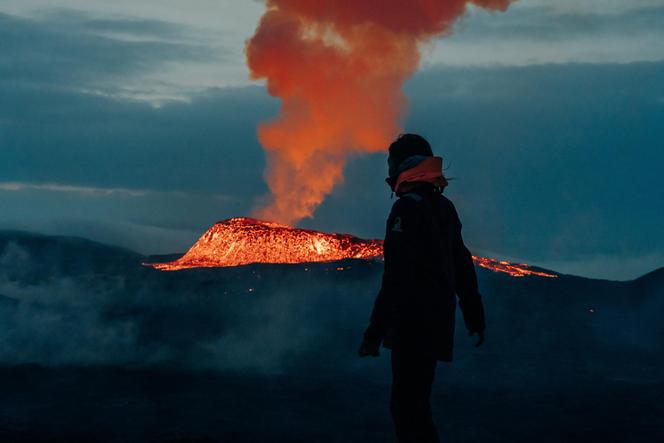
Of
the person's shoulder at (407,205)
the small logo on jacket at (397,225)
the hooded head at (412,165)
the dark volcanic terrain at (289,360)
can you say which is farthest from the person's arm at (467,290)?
the dark volcanic terrain at (289,360)

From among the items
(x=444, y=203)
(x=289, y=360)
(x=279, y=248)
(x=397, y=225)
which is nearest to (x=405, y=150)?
(x=444, y=203)

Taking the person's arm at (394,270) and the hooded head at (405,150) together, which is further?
the hooded head at (405,150)

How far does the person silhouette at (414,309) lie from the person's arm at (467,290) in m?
0.16

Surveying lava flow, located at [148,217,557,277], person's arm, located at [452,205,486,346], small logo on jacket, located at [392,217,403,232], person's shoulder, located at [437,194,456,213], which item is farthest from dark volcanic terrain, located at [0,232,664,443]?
small logo on jacket, located at [392,217,403,232]

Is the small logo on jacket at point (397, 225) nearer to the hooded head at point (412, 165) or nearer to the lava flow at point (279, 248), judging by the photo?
the hooded head at point (412, 165)

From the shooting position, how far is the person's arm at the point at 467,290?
8.74 meters

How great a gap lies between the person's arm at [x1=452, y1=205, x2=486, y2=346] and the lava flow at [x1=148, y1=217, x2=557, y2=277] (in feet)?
103

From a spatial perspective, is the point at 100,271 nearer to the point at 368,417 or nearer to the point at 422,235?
the point at 368,417

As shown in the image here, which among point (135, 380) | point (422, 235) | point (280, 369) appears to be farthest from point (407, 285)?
point (280, 369)

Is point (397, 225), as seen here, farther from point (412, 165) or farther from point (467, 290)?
point (467, 290)

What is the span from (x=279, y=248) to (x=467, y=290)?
1314 inches

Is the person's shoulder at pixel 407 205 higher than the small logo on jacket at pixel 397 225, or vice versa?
the person's shoulder at pixel 407 205

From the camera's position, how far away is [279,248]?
42.0 metres

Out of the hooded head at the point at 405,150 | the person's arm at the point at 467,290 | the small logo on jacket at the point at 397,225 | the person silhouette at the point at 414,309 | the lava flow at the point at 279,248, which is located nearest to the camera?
the person silhouette at the point at 414,309
